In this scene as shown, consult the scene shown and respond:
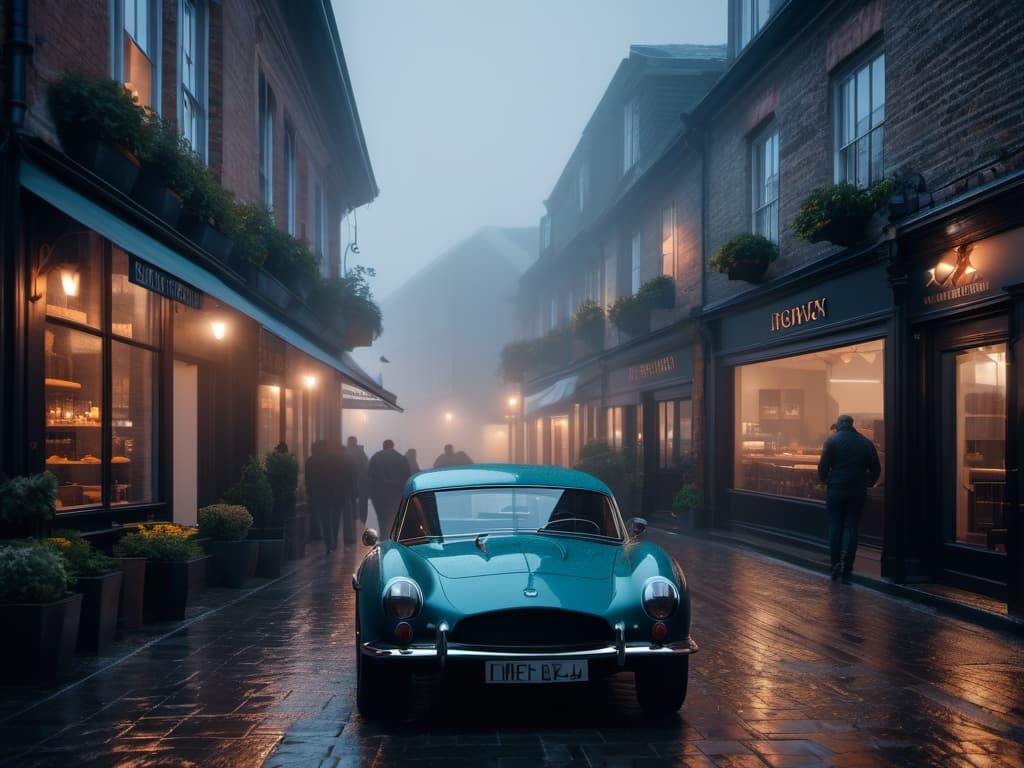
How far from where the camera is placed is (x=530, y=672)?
16.7 ft

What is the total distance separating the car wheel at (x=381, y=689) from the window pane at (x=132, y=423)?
220 inches

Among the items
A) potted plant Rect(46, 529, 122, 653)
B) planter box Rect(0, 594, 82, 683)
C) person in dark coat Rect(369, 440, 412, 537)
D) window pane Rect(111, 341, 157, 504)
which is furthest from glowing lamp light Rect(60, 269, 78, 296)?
person in dark coat Rect(369, 440, 412, 537)

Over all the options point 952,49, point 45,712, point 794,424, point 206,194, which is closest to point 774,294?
point 794,424

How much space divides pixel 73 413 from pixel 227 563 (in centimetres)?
280

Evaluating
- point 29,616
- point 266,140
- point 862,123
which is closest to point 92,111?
point 29,616

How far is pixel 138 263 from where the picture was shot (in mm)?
8391

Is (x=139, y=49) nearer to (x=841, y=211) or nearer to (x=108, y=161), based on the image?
(x=108, y=161)

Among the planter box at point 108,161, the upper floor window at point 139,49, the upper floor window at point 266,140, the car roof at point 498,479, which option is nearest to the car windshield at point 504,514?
the car roof at point 498,479

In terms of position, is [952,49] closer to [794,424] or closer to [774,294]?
[774,294]

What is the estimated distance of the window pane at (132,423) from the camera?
33.2 feet

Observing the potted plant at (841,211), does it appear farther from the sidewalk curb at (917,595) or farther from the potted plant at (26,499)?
the potted plant at (26,499)

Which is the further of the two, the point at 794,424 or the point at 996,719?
the point at 794,424

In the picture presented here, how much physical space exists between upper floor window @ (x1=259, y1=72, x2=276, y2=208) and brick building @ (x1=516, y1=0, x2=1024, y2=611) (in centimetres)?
745

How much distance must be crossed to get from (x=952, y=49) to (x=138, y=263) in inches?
326
